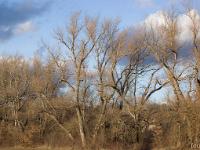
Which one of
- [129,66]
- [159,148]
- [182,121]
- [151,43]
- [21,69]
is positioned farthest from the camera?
[21,69]

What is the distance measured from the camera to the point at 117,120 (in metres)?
49.4

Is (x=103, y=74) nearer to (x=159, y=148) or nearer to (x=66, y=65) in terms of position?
(x=66, y=65)

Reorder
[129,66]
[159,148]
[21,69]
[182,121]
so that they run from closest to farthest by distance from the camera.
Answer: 1. [182,121]
2. [159,148]
3. [129,66]
4. [21,69]

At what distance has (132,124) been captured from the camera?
160ft

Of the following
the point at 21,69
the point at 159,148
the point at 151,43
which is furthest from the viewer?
the point at 21,69

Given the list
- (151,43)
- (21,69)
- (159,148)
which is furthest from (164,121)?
(21,69)

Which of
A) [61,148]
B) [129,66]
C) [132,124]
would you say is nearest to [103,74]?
[129,66]

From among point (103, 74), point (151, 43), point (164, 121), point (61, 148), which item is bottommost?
point (61, 148)

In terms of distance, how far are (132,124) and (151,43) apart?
9872 mm

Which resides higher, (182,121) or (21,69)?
(21,69)

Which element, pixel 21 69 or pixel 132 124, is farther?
pixel 21 69

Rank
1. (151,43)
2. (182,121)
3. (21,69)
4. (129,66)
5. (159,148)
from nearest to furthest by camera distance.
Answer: (182,121)
(159,148)
(151,43)
(129,66)
(21,69)

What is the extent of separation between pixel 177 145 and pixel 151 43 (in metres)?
13.8

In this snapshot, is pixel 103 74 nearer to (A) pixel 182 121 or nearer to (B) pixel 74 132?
(B) pixel 74 132
